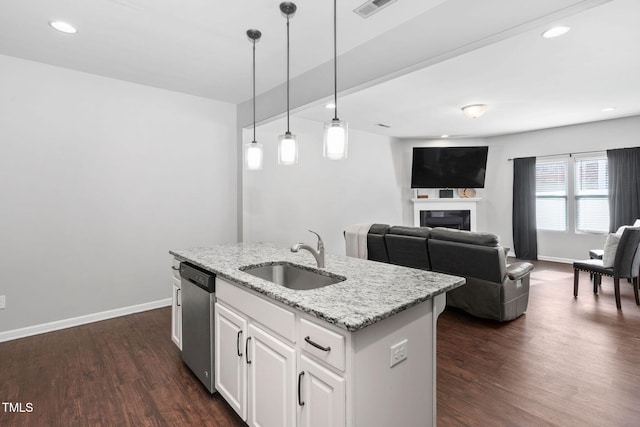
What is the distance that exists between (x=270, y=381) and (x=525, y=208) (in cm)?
686

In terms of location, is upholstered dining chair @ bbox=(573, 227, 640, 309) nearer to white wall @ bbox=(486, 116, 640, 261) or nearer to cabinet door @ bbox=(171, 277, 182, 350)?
white wall @ bbox=(486, 116, 640, 261)

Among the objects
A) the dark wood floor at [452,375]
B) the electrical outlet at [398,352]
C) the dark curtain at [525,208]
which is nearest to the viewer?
the electrical outlet at [398,352]

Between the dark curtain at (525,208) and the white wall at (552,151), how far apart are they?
17 centimetres

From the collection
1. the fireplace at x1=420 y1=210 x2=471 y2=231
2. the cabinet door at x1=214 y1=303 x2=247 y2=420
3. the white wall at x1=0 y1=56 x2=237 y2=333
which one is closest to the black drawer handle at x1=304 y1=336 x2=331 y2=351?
the cabinet door at x1=214 y1=303 x2=247 y2=420

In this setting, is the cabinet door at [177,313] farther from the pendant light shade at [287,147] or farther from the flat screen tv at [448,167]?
the flat screen tv at [448,167]

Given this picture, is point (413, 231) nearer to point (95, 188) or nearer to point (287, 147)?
point (287, 147)

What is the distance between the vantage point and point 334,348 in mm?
1243

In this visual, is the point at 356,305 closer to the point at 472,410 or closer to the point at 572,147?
the point at 472,410

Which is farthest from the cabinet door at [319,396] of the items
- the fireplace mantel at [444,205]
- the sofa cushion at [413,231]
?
the fireplace mantel at [444,205]

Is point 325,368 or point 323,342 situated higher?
point 323,342

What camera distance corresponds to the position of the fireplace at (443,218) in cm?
725

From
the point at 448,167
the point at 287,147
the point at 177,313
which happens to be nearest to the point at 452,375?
the point at 287,147

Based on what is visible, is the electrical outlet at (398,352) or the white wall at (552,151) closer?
the electrical outlet at (398,352)

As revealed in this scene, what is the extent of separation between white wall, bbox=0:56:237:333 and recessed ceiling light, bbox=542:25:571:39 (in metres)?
3.66
